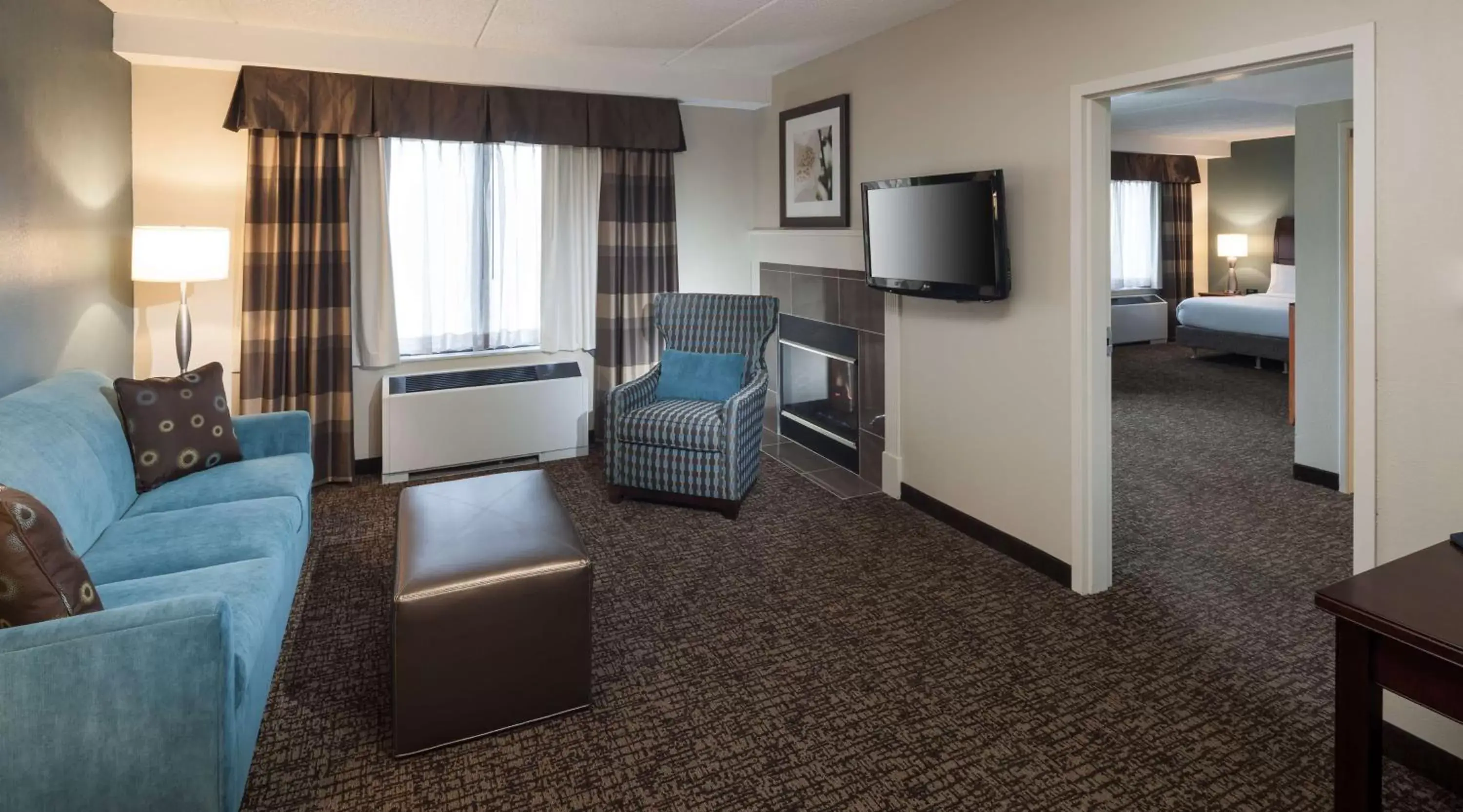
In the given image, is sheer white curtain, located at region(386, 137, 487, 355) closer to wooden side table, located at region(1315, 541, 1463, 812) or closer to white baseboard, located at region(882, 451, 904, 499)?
white baseboard, located at region(882, 451, 904, 499)

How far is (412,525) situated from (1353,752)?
7.82ft

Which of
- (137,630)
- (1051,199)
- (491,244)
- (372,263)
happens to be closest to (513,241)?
(491,244)

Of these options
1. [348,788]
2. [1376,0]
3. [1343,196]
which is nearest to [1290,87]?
[1343,196]

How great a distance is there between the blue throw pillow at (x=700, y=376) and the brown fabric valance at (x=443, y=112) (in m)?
1.45

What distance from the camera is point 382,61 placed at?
4223 mm

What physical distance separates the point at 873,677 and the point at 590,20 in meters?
3.15

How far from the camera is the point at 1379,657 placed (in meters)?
1.42

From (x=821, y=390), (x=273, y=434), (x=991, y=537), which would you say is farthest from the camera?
(x=821, y=390)

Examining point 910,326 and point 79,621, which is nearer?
point 79,621

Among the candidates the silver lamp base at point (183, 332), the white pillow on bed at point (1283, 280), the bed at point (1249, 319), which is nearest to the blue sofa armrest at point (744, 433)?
the silver lamp base at point (183, 332)

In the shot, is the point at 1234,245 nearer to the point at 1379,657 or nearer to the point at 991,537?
the point at 991,537

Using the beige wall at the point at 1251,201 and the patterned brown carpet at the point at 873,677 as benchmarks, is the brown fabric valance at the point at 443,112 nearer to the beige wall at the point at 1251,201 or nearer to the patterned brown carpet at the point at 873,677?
the patterned brown carpet at the point at 873,677

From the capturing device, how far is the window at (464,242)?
468cm

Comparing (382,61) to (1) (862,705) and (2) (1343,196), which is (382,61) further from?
(2) (1343,196)
